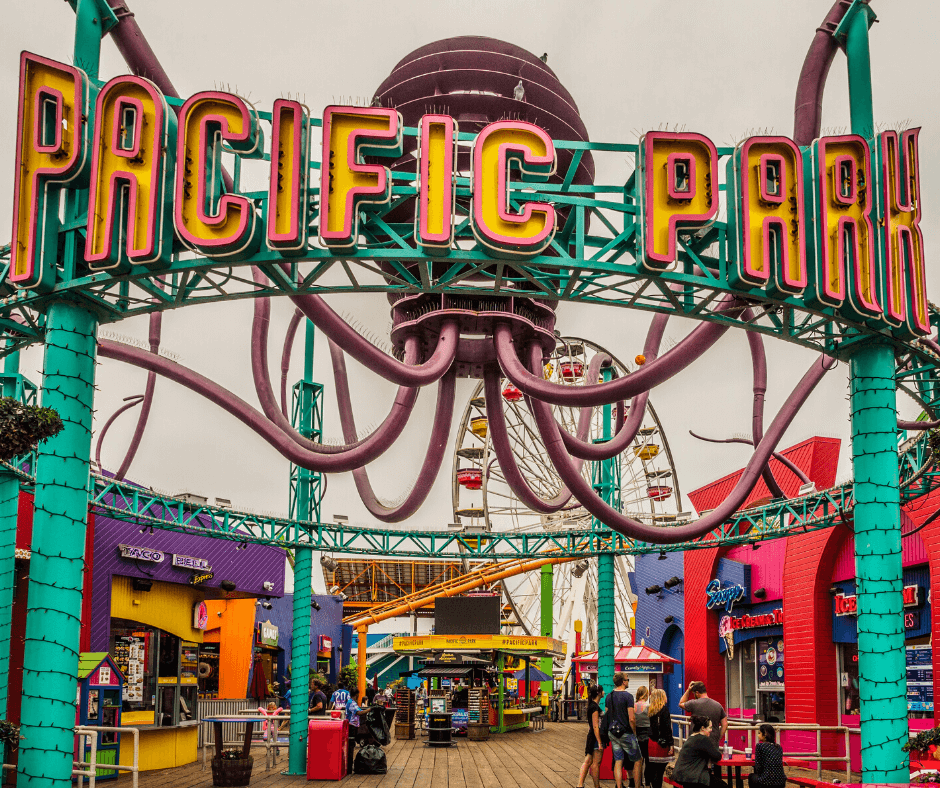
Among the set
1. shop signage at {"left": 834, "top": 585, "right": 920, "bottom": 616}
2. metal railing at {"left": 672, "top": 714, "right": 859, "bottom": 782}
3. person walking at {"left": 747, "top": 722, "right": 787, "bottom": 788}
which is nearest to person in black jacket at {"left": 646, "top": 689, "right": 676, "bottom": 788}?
metal railing at {"left": 672, "top": 714, "right": 859, "bottom": 782}

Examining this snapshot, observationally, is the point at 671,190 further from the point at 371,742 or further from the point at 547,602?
the point at 547,602

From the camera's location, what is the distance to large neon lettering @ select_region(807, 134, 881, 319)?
485 inches

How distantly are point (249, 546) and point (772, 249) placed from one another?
21655 millimetres

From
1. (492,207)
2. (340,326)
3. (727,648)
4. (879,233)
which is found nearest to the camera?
(492,207)

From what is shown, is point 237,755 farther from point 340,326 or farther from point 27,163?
point 27,163

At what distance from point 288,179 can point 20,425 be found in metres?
3.73

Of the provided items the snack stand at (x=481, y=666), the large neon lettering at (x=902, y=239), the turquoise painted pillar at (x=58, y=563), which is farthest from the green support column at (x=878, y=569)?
the snack stand at (x=481, y=666)

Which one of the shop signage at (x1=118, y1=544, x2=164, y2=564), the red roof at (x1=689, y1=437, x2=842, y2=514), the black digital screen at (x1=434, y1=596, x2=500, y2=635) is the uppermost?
the red roof at (x1=689, y1=437, x2=842, y2=514)

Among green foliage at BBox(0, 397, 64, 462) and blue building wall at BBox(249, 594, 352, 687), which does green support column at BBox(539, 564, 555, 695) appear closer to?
blue building wall at BBox(249, 594, 352, 687)

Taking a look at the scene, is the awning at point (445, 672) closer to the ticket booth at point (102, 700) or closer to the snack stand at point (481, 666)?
the snack stand at point (481, 666)

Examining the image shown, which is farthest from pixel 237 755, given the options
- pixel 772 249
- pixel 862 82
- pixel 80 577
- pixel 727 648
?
pixel 727 648

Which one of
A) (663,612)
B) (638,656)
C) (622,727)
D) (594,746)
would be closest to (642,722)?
(622,727)

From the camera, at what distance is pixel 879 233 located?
1275 centimetres

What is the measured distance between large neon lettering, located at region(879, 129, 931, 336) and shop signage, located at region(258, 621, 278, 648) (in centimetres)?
2788
